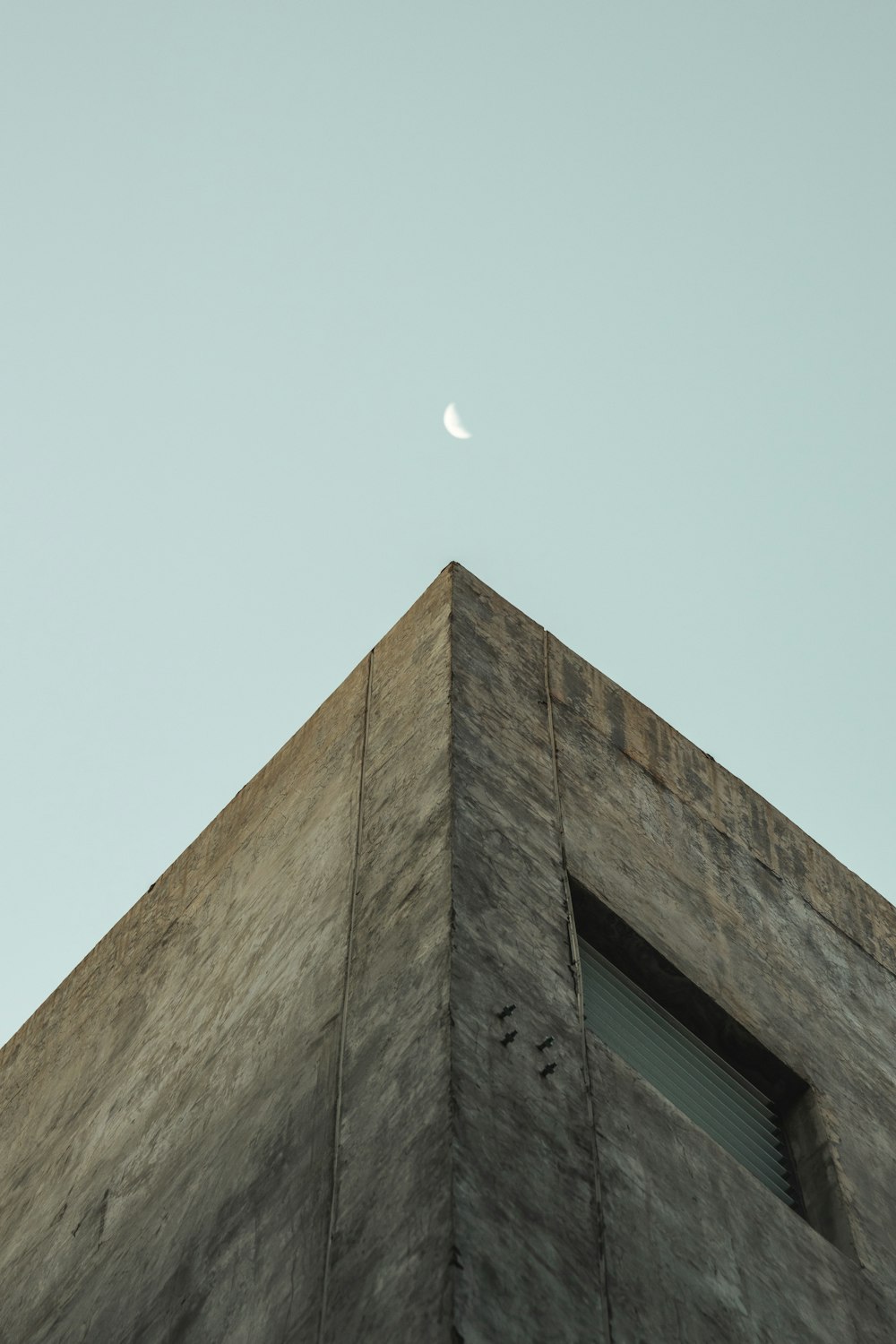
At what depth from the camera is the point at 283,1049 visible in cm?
617

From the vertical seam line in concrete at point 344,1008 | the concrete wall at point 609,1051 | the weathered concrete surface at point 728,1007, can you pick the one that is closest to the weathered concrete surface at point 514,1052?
the concrete wall at point 609,1051

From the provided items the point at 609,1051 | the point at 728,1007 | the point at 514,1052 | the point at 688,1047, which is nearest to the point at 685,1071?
Answer: the point at 688,1047

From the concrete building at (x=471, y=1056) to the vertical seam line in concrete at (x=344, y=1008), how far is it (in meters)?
0.02

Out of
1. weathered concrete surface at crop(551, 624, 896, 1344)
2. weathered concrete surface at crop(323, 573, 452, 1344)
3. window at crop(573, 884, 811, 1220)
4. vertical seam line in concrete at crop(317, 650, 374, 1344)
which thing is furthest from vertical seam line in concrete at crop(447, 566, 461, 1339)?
window at crop(573, 884, 811, 1220)

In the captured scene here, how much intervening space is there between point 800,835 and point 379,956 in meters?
4.14

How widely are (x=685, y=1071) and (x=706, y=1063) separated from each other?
0.28 metres

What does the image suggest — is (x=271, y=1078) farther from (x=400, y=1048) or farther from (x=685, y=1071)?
(x=685, y=1071)

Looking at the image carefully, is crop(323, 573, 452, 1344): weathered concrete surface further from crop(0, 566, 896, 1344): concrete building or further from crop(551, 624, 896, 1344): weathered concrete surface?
crop(551, 624, 896, 1344): weathered concrete surface

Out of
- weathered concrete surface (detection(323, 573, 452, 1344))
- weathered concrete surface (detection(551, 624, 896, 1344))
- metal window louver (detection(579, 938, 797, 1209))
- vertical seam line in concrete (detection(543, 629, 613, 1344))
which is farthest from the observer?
metal window louver (detection(579, 938, 797, 1209))

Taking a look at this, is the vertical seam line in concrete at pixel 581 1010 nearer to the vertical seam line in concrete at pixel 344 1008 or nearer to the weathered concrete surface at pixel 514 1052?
the weathered concrete surface at pixel 514 1052

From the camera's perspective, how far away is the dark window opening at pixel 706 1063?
20.9ft

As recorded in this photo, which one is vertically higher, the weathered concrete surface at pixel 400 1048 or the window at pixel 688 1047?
the window at pixel 688 1047

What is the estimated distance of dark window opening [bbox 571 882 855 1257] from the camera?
6355mm

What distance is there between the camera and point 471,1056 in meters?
5.08
